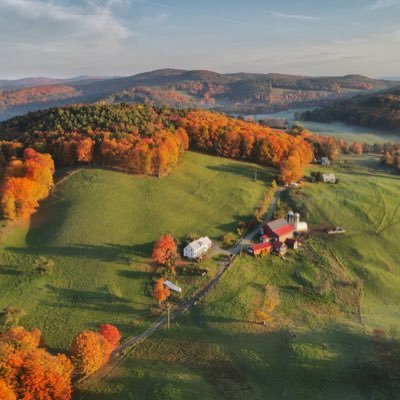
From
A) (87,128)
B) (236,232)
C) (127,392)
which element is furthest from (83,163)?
(127,392)

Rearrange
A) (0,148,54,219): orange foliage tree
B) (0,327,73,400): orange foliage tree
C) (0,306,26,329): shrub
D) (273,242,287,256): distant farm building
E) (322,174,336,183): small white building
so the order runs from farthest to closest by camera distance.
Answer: (322,174,336,183): small white building, (0,148,54,219): orange foliage tree, (273,242,287,256): distant farm building, (0,306,26,329): shrub, (0,327,73,400): orange foliage tree

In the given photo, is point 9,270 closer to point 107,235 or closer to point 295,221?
point 107,235

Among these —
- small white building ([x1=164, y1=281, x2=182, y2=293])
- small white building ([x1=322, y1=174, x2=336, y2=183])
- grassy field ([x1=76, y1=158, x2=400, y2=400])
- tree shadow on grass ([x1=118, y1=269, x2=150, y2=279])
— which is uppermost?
small white building ([x1=322, y1=174, x2=336, y2=183])

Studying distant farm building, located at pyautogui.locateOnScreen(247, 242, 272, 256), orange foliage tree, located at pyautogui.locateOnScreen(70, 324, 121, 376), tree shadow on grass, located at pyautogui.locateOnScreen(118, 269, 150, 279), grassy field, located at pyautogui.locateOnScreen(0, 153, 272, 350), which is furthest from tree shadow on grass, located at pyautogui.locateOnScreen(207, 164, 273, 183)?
orange foliage tree, located at pyautogui.locateOnScreen(70, 324, 121, 376)

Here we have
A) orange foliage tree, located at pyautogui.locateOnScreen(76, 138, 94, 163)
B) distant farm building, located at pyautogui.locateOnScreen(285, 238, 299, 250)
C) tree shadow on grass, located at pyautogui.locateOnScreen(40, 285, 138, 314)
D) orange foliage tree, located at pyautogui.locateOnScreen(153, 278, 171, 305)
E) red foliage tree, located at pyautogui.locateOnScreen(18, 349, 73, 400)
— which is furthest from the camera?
orange foliage tree, located at pyautogui.locateOnScreen(76, 138, 94, 163)

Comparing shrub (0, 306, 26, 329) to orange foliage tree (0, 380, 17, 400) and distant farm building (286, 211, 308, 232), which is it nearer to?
orange foliage tree (0, 380, 17, 400)

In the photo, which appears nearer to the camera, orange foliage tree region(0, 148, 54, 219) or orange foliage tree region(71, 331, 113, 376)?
orange foliage tree region(71, 331, 113, 376)

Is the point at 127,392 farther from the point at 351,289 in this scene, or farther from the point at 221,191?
the point at 221,191
